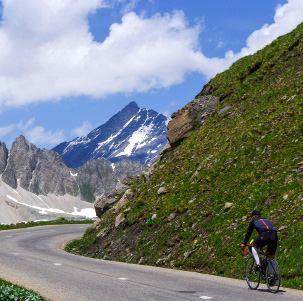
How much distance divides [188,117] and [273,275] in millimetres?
24109

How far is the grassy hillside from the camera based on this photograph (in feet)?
63.5

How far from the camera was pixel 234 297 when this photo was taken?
1246cm

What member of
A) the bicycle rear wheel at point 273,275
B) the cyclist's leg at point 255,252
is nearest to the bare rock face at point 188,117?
the cyclist's leg at point 255,252

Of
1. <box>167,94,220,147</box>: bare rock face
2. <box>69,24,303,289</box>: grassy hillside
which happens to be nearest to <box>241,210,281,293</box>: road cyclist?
<box>69,24,303,289</box>: grassy hillside

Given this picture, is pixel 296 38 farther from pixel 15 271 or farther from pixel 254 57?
pixel 15 271

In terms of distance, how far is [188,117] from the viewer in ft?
120

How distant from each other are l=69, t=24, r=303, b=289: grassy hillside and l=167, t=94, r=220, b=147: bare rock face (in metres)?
1.20

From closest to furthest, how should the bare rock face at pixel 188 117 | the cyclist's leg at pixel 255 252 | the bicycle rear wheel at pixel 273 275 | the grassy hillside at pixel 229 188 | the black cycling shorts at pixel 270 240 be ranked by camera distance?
the bicycle rear wheel at pixel 273 275 < the black cycling shorts at pixel 270 240 < the cyclist's leg at pixel 255 252 < the grassy hillside at pixel 229 188 < the bare rock face at pixel 188 117

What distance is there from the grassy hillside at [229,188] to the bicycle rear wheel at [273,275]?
4.52 feet

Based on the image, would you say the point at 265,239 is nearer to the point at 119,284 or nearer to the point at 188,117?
the point at 119,284

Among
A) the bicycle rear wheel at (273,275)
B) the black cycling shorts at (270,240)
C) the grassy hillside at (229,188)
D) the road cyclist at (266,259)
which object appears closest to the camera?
the bicycle rear wheel at (273,275)

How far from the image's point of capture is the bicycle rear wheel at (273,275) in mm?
13328

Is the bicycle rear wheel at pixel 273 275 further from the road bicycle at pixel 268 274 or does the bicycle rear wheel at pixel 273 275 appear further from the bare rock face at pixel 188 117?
the bare rock face at pixel 188 117

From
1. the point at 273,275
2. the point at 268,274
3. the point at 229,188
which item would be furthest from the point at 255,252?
the point at 229,188
